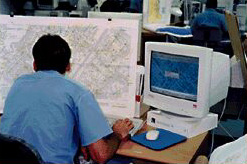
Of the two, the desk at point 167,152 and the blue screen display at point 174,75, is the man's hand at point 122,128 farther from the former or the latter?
the blue screen display at point 174,75

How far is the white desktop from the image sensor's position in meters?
1.86

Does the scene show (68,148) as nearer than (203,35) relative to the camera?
Yes

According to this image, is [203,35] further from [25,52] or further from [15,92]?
[15,92]

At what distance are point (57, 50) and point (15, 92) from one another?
0.83 feet

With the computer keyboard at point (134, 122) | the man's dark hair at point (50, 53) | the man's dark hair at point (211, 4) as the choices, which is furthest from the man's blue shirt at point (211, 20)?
the man's dark hair at point (50, 53)

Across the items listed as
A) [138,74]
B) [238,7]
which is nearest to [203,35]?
[238,7]

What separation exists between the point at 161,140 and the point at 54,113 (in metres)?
0.55

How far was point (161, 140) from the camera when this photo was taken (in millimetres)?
1812

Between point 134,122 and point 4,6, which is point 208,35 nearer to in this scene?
point 4,6

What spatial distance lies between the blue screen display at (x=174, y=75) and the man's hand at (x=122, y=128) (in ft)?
0.89

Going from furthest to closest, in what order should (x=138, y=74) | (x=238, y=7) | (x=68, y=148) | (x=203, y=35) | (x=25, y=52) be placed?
1. (x=238, y=7)
2. (x=203, y=35)
3. (x=25, y=52)
4. (x=138, y=74)
5. (x=68, y=148)

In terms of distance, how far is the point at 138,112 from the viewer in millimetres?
2105

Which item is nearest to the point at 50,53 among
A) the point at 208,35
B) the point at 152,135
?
the point at 152,135

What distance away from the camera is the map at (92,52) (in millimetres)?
2057
